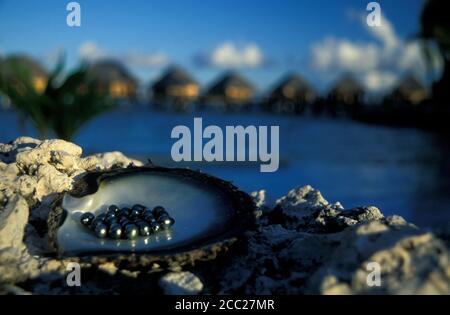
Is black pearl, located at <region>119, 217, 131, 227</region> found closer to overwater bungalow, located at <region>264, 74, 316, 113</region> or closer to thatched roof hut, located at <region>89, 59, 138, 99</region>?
overwater bungalow, located at <region>264, 74, 316, 113</region>

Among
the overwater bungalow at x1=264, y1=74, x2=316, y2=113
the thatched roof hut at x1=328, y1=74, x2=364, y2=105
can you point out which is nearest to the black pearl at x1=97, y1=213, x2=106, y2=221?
the thatched roof hut at x1=328, y1=74, x2=364, y2=105

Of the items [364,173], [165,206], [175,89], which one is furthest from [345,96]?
[165,206]

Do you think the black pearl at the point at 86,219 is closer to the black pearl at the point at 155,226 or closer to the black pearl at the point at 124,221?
the black pearl at the point at 124,221

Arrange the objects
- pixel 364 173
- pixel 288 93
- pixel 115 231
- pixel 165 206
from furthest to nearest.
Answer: pixel 288 93, pixel 364 173, pixel 165 206, pixel 115 231

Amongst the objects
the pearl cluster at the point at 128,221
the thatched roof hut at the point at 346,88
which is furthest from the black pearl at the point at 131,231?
the thatched roof hut at the point at 346,88

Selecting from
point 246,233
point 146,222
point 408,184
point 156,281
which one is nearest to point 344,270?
point 246,233

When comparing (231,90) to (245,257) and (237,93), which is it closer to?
(237,93)
